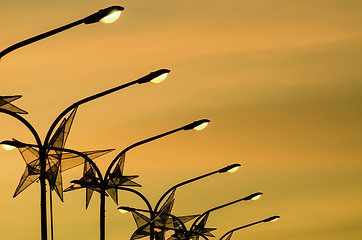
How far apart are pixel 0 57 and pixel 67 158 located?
23.8 ft

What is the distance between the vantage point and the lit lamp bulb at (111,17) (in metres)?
18.2

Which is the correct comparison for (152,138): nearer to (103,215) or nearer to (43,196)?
(103,215)

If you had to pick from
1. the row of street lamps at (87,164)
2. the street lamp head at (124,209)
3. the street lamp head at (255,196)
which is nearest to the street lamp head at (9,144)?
the row of street lamps at (87,164)

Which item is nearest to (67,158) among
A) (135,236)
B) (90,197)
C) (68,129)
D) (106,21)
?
(68,129)

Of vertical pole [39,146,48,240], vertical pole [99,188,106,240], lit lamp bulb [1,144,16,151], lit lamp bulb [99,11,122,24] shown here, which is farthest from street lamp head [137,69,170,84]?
lit lamp bulb [99,11,122,24]

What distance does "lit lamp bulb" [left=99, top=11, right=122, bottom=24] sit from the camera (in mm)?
18250

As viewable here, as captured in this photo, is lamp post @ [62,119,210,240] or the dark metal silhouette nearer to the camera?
the dark metal silhouette

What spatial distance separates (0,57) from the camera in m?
17.3

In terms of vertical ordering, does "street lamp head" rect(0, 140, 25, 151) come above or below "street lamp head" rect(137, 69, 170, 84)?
below

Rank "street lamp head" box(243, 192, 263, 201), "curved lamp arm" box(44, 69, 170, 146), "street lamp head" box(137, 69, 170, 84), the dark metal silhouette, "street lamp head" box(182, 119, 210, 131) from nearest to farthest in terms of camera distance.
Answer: the dark metal silhouette → "curved lamp arm" box(44, 69, 170, 146) → "street lamp head" box(137, 69, 170, 84) → "street lamp head" box(182, 119, 210, 131) → "street lamp head" box(243, 192, 263, 201)

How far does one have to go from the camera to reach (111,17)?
1830cm

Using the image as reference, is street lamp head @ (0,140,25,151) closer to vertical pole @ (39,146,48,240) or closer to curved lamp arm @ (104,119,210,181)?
vertical pole @ (39,146,48,240)

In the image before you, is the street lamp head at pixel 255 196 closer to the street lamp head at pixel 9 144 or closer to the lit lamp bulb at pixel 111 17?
the street lamp head at pixel 9 144

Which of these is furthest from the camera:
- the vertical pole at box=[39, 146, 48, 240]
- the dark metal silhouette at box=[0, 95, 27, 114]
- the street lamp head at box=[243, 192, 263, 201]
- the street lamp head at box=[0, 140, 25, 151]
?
the street lamp head at box=[243, 192, 263, 201]
